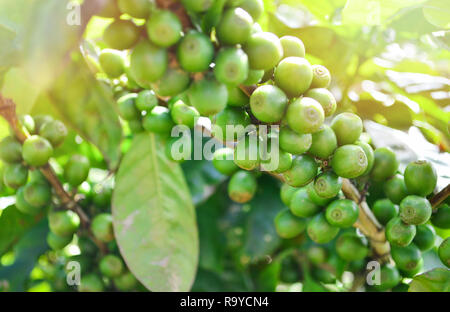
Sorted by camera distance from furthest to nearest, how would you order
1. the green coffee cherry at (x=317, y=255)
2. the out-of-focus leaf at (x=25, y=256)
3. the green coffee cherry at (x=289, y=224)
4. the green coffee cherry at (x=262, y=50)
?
1. the green coffee cherry at (x=317, y=255)
2. the out-of-focus leaf at (x=25, y=256)
3. the green coffee cherry at (x=289, y=224)
4. the green coffee cherry at (x=262, y=50)

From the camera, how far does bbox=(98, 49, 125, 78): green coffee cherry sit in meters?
1.42

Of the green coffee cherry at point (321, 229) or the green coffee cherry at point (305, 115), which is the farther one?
the green coffee cherry at point (321, 229)

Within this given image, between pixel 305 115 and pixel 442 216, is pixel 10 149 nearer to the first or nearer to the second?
pixel 305 115

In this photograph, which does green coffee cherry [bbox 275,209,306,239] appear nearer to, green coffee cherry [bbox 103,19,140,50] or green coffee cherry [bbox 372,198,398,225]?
green coffee cherry [bbox 372,198,398,225]

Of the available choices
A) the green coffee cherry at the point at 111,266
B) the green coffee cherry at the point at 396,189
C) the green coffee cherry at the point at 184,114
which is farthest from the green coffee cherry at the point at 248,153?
the green coffee cherry at the point at 111,266

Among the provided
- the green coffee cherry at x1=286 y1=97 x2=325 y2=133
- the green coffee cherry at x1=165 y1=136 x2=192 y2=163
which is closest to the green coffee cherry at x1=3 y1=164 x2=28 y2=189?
the green coffee cherry at x1=165 y1=136 x2=192 y2=163

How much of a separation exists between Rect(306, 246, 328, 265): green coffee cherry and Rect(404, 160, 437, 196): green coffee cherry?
89 cm

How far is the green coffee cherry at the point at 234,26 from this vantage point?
82 cm

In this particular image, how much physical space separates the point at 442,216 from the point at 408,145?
0.34 metres

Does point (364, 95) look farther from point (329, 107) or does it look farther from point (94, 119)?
point (94, 119)

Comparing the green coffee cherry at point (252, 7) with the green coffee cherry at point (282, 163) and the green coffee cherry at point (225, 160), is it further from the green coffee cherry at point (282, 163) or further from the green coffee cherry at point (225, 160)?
the green coffee cherry at point (225, 160)

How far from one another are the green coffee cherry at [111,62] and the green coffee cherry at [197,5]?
0.68 meters

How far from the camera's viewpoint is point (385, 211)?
1414 mm
